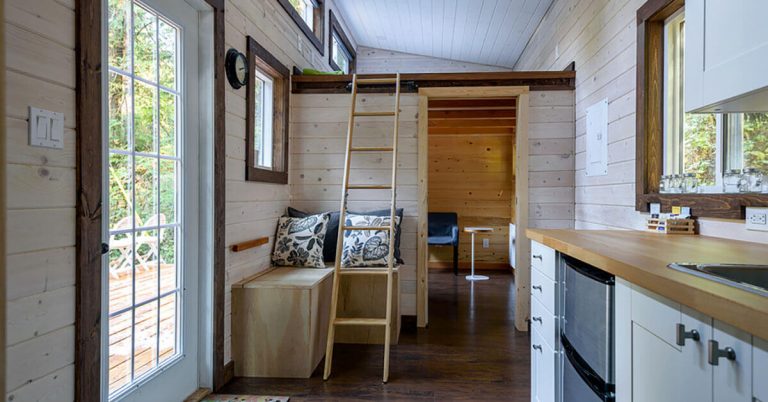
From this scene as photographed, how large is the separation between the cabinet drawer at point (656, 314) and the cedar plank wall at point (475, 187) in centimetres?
536

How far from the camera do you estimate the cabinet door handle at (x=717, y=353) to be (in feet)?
2.35

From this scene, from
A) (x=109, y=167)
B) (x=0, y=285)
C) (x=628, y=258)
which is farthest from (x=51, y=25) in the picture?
(x=628, y=258)

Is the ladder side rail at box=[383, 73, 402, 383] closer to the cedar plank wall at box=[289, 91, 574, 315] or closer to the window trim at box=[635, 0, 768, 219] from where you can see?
the cedar plank wall at box=[289, 91, 574, 315]

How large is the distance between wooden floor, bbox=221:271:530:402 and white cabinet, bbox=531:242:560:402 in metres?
0.46

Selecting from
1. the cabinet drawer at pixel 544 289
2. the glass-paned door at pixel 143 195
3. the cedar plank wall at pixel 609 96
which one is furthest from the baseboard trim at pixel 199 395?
the cedar plank wall at pixel 609 96

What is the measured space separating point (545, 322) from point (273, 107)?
2541 mm

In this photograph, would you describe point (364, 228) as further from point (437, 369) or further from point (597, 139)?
point (597, 139)

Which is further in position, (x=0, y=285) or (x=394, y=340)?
(x=394, y=340)

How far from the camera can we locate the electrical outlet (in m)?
1.46

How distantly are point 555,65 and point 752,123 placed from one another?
250 cm

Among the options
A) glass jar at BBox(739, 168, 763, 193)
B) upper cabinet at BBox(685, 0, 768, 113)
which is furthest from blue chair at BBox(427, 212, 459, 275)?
upper cabinet at BBox(685, 0, 768, 113)

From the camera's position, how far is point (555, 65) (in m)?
3.98

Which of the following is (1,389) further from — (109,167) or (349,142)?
(349,142)

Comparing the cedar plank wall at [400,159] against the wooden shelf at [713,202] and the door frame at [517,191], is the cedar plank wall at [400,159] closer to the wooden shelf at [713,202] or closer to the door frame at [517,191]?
the door frame at [517,191]
